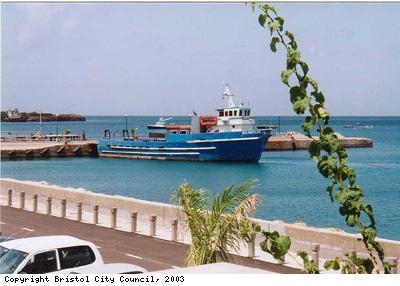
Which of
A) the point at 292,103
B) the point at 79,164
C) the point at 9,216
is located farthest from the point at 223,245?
the point at 79,164

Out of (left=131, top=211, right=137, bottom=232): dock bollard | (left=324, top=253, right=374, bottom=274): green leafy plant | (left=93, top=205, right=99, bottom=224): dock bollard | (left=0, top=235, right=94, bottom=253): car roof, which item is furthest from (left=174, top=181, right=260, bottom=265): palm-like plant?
(left=93, top=205, right=99, bottom=224): dock bollard

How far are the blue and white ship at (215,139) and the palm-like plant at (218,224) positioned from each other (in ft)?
228

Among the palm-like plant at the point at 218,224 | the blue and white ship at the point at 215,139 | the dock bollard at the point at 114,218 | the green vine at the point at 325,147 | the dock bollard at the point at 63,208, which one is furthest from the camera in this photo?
the blue and white ship at the point at 215,139

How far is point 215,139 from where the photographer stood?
85.2 meters

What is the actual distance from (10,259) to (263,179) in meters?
61.1

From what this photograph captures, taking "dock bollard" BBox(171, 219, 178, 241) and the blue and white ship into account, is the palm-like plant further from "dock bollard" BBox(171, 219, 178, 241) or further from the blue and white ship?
the blue and white ship

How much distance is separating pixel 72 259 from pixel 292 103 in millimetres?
6585

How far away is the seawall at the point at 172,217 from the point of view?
1509 cm

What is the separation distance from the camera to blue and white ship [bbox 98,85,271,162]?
82000 mm

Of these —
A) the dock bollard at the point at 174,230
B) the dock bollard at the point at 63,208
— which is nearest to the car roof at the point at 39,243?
the dock bollard at the point at 174,230

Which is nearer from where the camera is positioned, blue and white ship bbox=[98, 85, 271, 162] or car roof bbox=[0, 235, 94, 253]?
car roof bbox=[0, 235, 94, 253]

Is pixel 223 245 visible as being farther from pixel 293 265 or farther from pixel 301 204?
pixel 301 204

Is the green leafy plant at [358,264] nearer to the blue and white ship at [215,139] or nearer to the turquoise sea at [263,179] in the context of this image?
the turquoise sea at [263,179]

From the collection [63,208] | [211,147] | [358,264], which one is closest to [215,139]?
[211,147]
